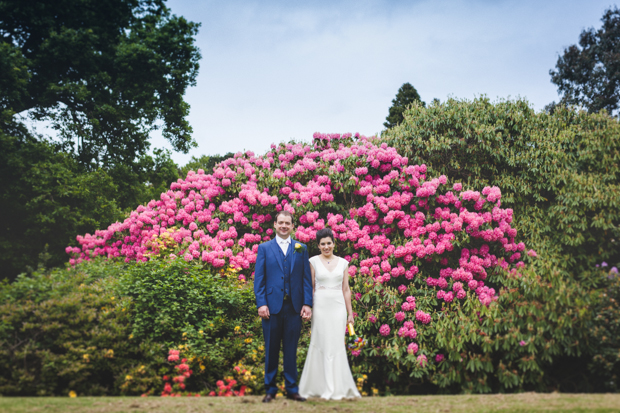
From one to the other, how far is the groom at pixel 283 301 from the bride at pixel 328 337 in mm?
179

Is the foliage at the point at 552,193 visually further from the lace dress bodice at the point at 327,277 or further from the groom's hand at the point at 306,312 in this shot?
the groom's hand at the point at 306,312

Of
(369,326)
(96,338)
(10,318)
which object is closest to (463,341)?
(369,326)

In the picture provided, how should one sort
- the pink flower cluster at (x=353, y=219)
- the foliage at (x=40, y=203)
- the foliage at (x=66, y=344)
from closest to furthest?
the foliage at (x=66, y=344) → the pink flower cluster at (x=353, y=219) → the foliage at (x=40, y=203)

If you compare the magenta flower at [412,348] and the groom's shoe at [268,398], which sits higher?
the magenta flower at [412,348]

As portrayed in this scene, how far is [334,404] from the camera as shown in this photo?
3.99 metres

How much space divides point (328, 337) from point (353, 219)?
2.83m

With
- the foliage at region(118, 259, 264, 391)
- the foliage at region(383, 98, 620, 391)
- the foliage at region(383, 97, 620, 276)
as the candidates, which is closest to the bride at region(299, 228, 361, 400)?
the foliage at region(118, 259, 264, 391)

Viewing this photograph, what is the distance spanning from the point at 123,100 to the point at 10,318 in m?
11.8

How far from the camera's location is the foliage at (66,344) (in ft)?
14.2

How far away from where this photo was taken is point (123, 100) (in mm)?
14594

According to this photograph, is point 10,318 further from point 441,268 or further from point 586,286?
point 586,286

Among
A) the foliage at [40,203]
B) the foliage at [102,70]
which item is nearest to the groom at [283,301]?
the foliage at [40,203]

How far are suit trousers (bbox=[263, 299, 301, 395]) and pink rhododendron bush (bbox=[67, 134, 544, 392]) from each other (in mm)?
1420

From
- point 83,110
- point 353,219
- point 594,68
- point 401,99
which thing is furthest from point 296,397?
point 594,68
